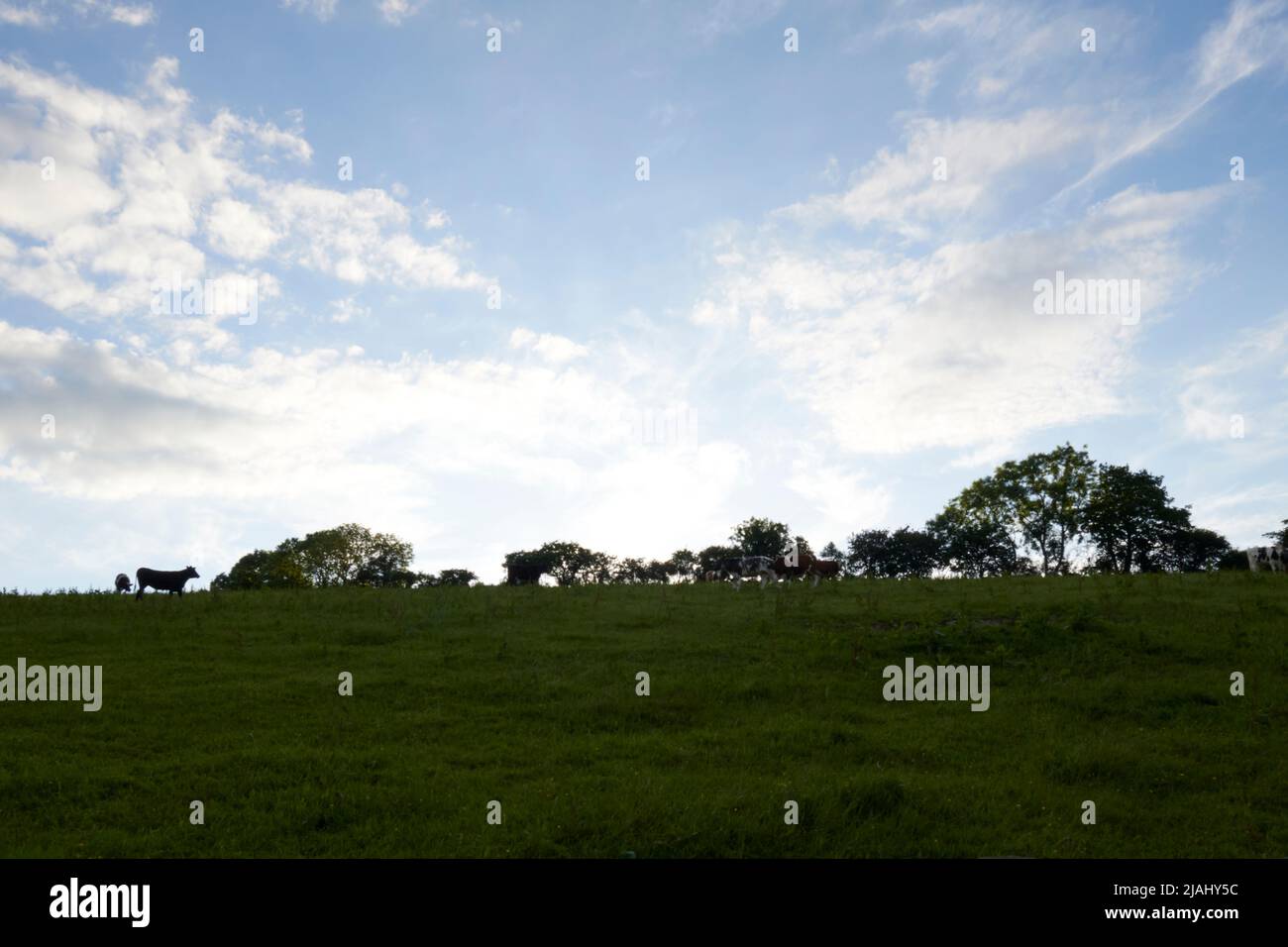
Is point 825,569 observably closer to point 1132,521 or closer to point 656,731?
point 656,731

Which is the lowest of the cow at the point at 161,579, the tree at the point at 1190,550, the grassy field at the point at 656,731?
the grassy field at the point at 656,731

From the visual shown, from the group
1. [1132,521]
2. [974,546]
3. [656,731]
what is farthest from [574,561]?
[656,731]

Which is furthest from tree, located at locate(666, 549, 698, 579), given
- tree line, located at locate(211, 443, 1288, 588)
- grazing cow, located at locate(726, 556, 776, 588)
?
grazing cow, located at locate(726, 556, 776, 588)

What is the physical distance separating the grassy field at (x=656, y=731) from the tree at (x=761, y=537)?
9380 cm

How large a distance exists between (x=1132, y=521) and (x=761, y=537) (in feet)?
161

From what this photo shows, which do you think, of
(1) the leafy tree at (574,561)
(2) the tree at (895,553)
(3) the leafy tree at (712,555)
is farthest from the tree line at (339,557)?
(2) the tree at (895,553)

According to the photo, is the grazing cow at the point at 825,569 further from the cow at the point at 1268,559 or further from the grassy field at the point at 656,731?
the cow at the point at 1268,559

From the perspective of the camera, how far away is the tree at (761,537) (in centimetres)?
12336

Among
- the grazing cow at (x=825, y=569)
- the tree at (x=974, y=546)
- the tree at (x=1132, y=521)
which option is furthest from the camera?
the tree at (x=974, y=546)

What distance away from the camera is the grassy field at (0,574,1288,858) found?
40.9 ft

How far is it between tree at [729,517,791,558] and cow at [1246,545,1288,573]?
270ft
